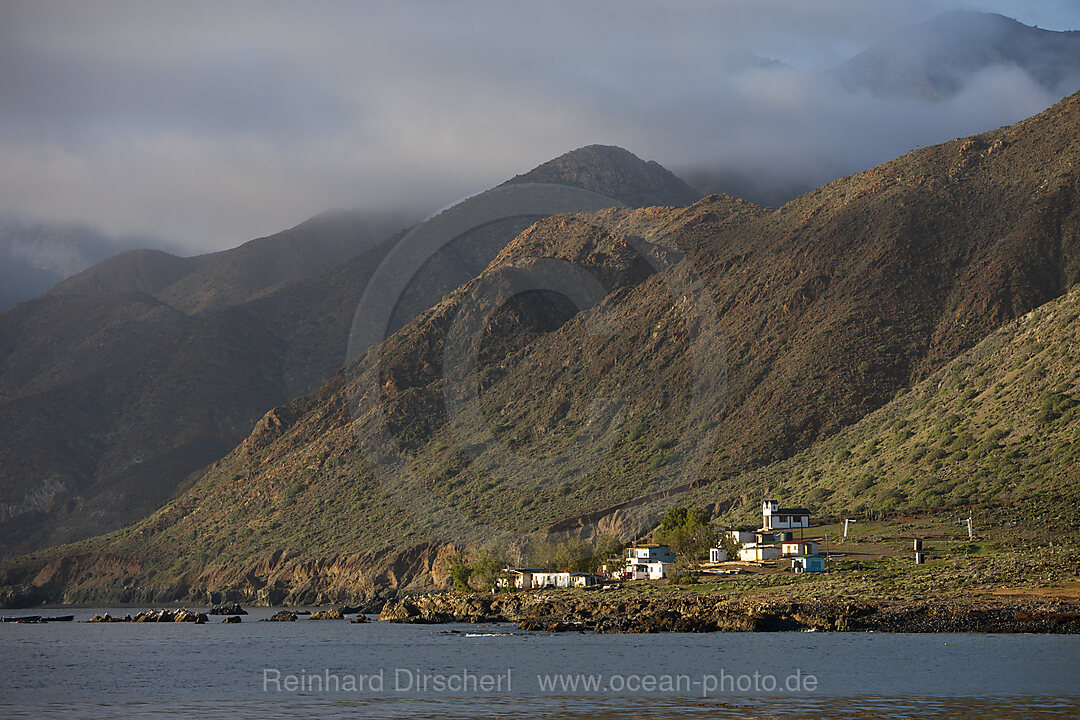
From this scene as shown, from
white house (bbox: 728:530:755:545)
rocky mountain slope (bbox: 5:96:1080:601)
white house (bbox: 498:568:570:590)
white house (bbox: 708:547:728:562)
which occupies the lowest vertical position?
white house (bbox: 498:568:570:590)

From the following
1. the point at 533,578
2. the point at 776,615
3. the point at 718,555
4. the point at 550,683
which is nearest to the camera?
the point at 550,683

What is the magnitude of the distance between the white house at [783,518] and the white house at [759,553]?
12.2ft

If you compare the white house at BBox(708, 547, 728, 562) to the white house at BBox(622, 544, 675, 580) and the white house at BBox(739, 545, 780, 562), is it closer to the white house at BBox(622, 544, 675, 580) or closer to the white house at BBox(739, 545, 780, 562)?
the white house at BBox(739, 545, 780, 562)

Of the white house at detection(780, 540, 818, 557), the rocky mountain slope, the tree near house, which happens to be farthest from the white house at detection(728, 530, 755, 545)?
the rocky mountain slope

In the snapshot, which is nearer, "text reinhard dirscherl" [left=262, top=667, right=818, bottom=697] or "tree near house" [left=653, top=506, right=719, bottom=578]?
"text reinhard dirscherl" [left=262, top=667, right=818, bottom=697]

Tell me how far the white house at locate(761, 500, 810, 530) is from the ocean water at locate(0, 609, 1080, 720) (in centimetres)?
3482

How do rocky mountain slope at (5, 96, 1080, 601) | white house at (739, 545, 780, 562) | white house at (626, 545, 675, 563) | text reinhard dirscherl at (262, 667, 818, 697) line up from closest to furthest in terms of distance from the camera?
1. text reinhard dirscherl at (262, 667, 818, 697)
2. white house at (739, 545, 780, 562)
3. white house at (626, 545, 675, 563)
4. rocky mountain slope at (5, 96, 1080, 601)

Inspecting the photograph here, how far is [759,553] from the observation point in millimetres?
115625

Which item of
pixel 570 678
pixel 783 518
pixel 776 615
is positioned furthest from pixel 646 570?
pixel 570 678

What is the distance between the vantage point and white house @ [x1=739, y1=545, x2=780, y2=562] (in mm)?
114562

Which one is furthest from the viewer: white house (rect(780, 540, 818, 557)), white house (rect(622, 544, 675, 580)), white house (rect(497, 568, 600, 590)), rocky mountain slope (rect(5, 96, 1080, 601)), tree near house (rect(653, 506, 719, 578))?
rocky mountain slope (rect(5, 96, 1080, 601))

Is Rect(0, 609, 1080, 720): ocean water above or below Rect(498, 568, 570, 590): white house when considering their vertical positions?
below

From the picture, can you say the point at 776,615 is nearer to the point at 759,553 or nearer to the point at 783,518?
the point at 759,553

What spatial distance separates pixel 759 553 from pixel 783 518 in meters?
5.53
